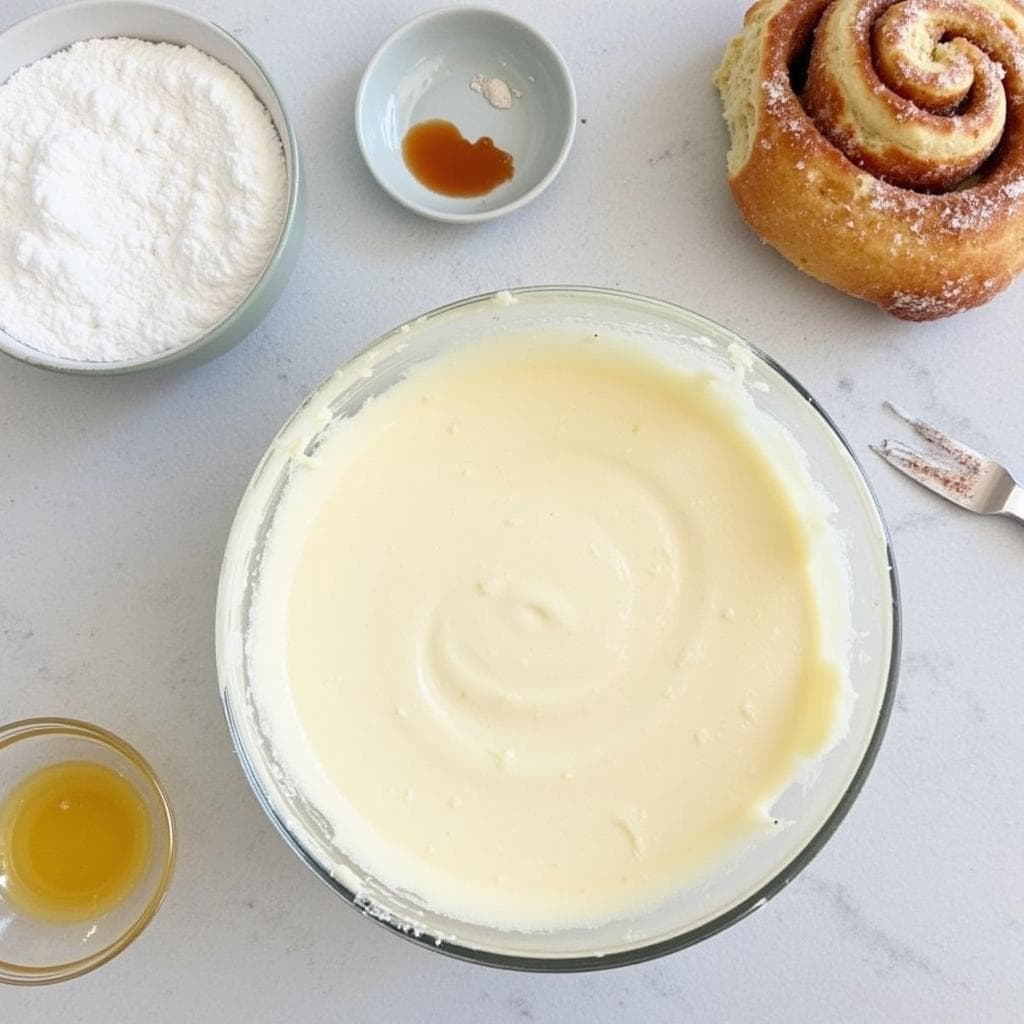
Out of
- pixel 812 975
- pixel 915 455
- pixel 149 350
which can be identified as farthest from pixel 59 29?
pixel 812 975

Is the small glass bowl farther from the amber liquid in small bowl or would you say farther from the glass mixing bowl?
the glass mixing bowl

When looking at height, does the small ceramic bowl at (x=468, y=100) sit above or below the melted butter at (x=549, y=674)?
above

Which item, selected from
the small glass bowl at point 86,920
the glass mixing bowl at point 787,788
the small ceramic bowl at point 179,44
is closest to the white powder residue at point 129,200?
the small ceramic bowl at point 179,44

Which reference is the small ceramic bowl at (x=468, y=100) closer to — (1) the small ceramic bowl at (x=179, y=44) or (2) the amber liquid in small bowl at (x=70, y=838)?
(1) the small ceramic bowl at (x=179, y=44)

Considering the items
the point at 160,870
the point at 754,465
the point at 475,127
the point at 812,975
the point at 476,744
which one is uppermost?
the point at 475,127

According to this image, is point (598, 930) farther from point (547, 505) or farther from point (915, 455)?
point (915, 455)

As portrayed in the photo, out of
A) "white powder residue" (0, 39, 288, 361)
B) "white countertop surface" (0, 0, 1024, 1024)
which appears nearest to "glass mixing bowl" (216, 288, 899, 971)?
"white countertop surface" (0, 0, 1024, 1024)
